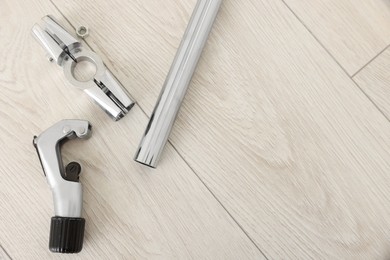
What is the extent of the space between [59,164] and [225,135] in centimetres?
24

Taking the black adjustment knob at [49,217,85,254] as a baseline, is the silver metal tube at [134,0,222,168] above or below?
above

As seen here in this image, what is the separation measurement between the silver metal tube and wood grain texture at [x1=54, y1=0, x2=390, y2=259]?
0.02 metres

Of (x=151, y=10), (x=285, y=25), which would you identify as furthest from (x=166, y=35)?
(x=285, y=25)

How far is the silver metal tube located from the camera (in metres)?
0.70

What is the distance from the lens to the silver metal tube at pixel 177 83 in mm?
697

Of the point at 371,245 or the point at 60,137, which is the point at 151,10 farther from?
the point at 371,245

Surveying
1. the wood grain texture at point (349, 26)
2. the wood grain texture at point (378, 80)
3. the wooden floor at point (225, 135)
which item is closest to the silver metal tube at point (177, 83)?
the wooden floor at point (225, 135)

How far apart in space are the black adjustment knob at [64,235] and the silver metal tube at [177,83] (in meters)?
0.12

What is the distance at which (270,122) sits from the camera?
0.73m

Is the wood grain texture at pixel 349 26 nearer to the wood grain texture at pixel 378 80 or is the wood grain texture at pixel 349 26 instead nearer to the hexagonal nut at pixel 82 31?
the wood grain texture at pixel 378 80

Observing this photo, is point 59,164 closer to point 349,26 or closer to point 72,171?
point 72,171

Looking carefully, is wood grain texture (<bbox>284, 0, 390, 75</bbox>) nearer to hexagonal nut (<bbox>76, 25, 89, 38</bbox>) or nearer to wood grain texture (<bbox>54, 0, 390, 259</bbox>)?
wood grain texture (<bbox>54, 0, 390, 259</bbox>)

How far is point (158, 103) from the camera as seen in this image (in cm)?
71

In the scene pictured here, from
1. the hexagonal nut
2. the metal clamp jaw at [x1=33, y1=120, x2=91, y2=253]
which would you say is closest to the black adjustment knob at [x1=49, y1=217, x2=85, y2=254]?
the metal clamp jaw at [x1=33, y1=120, x2=91, y2=253]
